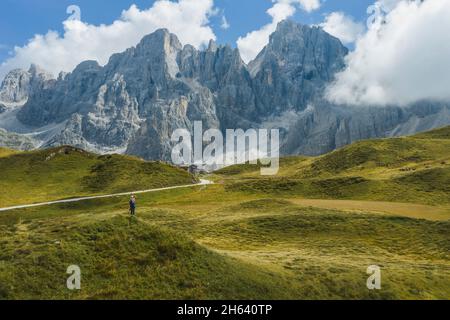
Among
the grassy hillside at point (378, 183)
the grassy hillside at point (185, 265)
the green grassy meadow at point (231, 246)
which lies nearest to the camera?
the grassy hillside at point (185, 265)

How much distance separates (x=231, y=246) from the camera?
56.6 m

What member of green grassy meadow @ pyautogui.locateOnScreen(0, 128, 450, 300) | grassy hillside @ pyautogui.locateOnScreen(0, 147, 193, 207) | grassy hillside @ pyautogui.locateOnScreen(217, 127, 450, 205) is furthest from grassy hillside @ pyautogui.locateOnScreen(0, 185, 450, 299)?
grassy hillside @ pyautogui.locateOnScreen(0, 147, 193, 207)

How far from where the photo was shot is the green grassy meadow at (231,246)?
31.7 metres

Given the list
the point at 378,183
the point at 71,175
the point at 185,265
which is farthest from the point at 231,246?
the point at 71,175

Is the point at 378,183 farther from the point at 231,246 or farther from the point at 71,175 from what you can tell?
the point at 71,175

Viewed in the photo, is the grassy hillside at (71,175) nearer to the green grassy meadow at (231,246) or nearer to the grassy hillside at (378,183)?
the green grassy meadow at (231,246)

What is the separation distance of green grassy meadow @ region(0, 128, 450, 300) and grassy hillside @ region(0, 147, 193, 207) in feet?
4.44

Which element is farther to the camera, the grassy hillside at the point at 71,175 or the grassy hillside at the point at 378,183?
the grassy hillside at the point at 71,175

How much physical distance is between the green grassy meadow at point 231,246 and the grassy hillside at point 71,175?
1.35 metres

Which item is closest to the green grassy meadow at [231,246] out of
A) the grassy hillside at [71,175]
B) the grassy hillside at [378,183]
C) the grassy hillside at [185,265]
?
the grassy hillside at [185,265]

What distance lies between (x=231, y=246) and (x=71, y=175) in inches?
3594
